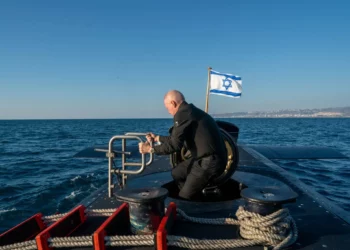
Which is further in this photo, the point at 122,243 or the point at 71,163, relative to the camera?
the point at 71,163

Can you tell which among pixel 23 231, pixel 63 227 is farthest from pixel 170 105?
pixel 23 231

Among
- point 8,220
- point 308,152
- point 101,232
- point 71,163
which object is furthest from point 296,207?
point 71,163

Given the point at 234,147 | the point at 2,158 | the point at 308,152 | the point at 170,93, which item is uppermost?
the point at 170,93

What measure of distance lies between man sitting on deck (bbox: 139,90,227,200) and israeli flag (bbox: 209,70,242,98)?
24.4ft

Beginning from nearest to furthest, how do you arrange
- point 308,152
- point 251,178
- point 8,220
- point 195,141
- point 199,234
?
point 199,234 < point 195,141 < point 251,178 < point 8,220 < point 308,152

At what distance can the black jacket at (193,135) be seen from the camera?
4.45m

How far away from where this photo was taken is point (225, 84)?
1212 centimetres

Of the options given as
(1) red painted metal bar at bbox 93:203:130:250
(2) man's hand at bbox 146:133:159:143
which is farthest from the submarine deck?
(2) man's hand at bbox 146:133:159:143

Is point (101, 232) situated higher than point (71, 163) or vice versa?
point (101, 232)

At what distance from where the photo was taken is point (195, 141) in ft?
15.3

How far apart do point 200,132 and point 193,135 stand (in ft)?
0.47

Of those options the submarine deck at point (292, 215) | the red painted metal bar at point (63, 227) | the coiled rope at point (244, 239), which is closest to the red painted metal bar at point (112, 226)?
the coiled rope at point (244, 239)

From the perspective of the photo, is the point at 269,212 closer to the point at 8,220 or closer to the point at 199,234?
the point at 199,234

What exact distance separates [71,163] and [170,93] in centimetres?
1402
